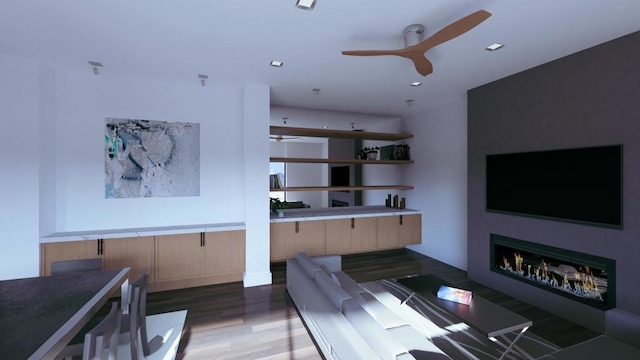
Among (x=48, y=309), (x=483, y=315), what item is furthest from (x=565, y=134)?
(x=48, y=309)

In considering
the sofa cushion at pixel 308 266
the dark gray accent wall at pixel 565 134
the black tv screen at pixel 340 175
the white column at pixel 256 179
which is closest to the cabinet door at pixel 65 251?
the white column at pixel 256 179

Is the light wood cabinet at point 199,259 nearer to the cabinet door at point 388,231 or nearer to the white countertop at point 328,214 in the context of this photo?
the white countertop at point 328,214

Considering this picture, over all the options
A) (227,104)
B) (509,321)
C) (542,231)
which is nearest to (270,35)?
(227,104)

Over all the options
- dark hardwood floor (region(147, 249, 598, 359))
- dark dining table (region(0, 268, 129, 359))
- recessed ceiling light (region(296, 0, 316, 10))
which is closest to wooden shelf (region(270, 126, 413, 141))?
dark hardwood floor (region(147, 249, 598, 359))

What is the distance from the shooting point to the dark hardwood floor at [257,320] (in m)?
2.34

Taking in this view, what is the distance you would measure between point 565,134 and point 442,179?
1.90 meters

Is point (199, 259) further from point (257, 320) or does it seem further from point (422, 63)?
point (422, 63)

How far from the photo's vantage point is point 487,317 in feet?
7.03

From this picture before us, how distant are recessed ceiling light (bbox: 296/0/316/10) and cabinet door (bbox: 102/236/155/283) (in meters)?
3.01

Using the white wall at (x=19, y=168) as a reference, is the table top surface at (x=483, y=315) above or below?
below

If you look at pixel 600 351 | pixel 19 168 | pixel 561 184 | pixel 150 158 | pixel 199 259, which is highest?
pixel 150 158

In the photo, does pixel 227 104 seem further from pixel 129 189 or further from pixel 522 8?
pixel 522 8

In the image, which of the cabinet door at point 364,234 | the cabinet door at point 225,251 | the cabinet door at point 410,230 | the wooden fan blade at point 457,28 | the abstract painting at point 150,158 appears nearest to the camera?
the wooden fan blade at point 457,28

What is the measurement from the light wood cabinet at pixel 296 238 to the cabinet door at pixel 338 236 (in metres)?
0.08
